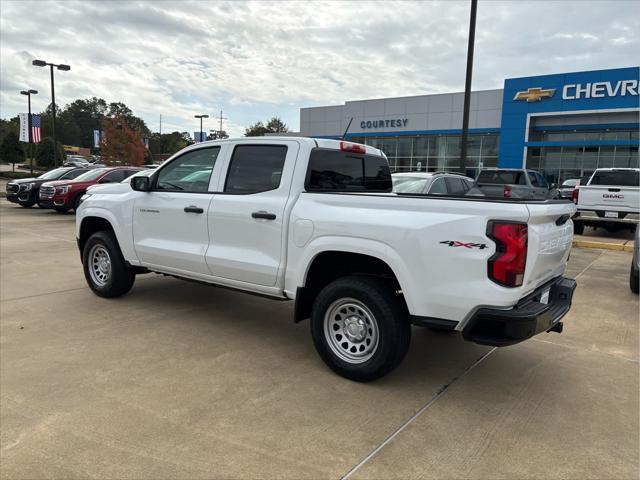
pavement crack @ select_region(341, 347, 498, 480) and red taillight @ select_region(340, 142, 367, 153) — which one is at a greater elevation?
red taillight @ select_region(340, 142, 367, 153)

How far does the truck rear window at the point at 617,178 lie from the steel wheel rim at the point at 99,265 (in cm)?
1252

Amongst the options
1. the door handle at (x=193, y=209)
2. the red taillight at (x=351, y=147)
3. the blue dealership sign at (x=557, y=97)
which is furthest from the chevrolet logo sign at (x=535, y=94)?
the door handle at (x=193, y=209)

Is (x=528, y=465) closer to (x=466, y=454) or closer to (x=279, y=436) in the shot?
(x=466, y=454)

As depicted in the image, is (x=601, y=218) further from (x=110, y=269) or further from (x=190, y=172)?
(x=110, y=269)

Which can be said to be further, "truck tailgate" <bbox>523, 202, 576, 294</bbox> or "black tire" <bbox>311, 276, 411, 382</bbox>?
"black tire" <bbox>311, 276, 411, 382</bbox>

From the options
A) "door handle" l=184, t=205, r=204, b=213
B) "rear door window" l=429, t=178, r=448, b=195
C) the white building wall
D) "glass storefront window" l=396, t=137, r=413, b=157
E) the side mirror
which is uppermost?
the white building wall

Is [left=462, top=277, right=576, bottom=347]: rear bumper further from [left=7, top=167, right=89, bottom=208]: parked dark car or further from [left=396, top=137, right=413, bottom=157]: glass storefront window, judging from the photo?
[left=396, top=137, right=413, bottom=157]: glass storefront window

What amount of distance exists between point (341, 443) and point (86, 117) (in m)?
154

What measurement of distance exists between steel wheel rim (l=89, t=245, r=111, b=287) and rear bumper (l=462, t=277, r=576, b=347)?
4.46 meters

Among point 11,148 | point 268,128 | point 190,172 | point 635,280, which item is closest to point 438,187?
point 635,280

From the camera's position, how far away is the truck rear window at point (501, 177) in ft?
46.8

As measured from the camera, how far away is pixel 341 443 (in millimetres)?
2949

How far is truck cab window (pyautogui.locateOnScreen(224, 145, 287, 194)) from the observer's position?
442cm

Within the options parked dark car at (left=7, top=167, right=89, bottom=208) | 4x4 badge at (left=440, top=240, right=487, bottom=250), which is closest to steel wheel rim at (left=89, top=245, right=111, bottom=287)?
4x4 badge at (left=440, top=240, right=487, bottom=250)
